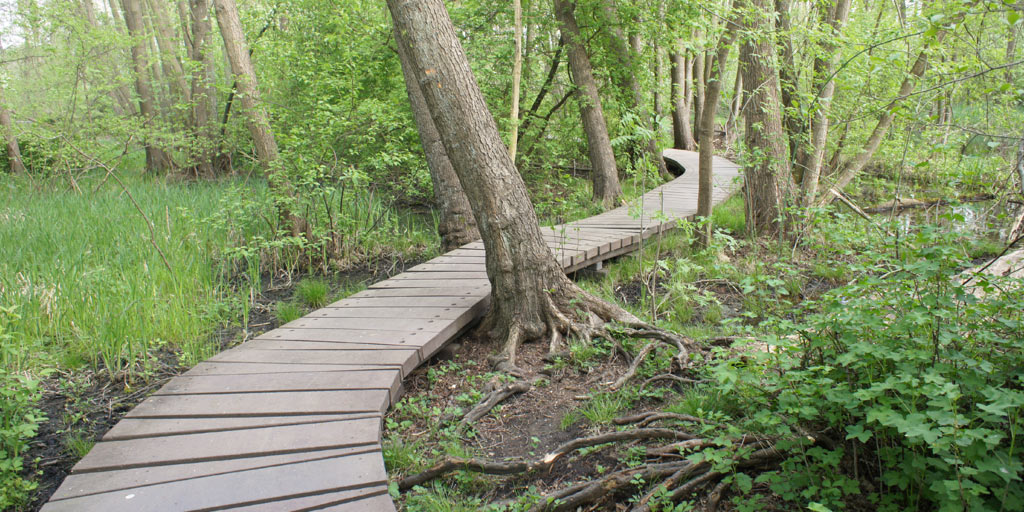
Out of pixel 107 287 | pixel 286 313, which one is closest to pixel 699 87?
pixel 286 313

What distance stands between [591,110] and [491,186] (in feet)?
16.3

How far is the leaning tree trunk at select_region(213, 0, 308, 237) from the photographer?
603 centimetres

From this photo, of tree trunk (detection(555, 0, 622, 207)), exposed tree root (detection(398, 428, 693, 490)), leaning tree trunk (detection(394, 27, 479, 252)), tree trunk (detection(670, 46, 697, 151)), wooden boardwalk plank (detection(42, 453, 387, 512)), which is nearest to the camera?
wooden boardwalk plank (detection(42, 453, 387, 512))

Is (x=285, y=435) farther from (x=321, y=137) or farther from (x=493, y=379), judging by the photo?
(x=321, y=137)

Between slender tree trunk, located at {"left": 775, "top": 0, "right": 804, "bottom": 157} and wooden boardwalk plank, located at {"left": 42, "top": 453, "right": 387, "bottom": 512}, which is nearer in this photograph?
wooden boardwalk plank, located at {"left": 42, "top": 453, "right": 387, "bottom": 512}

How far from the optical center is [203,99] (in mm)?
10961

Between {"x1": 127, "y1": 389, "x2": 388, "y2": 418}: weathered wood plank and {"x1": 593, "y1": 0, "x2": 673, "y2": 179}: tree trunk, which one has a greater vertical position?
{"x1": 593, "y1": 0, "x2": 673, "y2": 179}: tree trunk

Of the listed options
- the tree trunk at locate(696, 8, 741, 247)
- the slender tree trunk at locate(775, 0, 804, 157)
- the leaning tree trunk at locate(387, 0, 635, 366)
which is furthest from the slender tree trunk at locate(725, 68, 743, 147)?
the leaning tree trunk at locate(387, 0, 635, 366)

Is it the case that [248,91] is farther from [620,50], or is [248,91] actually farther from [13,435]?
[620,50]

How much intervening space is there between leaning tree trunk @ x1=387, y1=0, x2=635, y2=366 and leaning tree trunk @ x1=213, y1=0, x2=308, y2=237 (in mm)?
2924

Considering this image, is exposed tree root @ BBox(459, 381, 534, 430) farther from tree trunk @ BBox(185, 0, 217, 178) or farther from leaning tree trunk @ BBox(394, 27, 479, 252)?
tree trunk @ BBox(185, 0, 217, 178)

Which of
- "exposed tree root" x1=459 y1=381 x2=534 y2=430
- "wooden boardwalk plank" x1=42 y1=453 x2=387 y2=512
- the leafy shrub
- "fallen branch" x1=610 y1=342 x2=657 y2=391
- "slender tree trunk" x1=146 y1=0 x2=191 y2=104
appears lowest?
"exposed tree root" x1=459 y1=381 x2=534 y2=430

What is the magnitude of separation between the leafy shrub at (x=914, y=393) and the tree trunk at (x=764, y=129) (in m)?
3.26

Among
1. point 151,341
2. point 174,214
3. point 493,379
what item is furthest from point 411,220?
point 493,379
